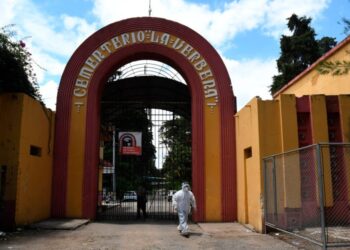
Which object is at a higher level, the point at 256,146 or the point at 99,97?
the point at 99,97

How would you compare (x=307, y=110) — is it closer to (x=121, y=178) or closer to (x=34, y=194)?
(x=34, y=194)

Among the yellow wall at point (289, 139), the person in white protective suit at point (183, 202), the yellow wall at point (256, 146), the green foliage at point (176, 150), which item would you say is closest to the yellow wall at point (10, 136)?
the person in white protective suit at point (183, 202)

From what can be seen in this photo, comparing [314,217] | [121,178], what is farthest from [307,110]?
[121,178]

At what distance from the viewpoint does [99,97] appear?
17.5 meters

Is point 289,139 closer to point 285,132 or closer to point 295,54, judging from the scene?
point 285,132

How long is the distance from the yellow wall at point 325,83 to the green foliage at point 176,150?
5745mm

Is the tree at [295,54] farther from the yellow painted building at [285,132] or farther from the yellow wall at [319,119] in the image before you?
the yellow wall at [319,119]

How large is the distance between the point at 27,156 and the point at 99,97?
444 centimetres

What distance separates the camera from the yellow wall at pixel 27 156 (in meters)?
13.5

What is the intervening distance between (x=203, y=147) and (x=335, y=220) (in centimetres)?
577

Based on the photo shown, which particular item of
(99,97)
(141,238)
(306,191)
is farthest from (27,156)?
(306,191)

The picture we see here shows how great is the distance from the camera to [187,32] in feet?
57.4

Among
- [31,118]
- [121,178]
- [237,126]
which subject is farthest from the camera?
[121,178]

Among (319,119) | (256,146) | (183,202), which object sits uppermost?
(319,119)
